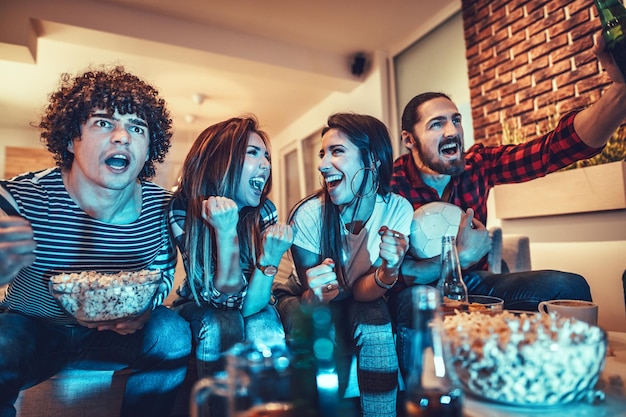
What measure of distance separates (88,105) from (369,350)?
105cm

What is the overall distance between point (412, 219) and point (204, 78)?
11.5 feet

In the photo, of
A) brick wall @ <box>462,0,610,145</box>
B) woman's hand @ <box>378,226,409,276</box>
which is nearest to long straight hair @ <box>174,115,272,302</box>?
woman's hand @ <box>378,226,409,276</box>

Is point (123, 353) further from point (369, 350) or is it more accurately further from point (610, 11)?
point (610, 11)

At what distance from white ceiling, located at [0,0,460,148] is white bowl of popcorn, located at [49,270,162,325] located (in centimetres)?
257

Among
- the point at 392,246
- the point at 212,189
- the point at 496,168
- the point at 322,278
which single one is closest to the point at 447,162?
the point at 496,168

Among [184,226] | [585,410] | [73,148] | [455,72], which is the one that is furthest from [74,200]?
[455,72]

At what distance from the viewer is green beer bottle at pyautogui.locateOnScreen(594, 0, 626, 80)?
3.98 feet

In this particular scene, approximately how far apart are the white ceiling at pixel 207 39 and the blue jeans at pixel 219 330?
2496 mm

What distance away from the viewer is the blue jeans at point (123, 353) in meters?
0.97

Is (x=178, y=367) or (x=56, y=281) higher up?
(x=56, y=281)

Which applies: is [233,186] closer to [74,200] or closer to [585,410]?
[74,200]

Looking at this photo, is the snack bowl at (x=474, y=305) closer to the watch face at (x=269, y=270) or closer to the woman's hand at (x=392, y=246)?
the woman's hand at (x=392, y=246)

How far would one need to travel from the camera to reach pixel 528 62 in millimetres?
2600

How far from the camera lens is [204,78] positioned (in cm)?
427
